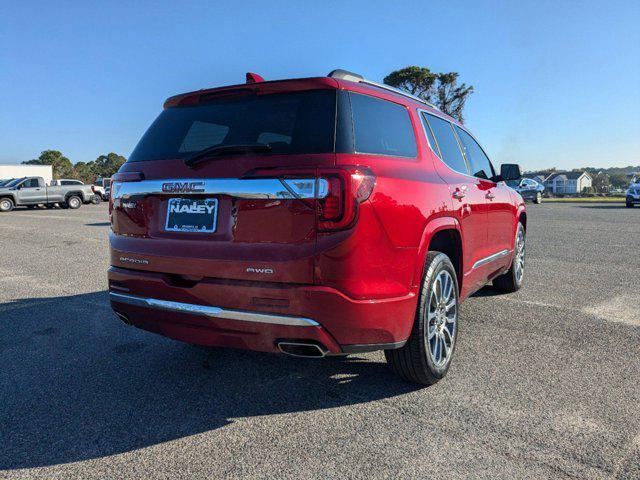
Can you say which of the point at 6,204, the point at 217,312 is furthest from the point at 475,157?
the point at 6,204

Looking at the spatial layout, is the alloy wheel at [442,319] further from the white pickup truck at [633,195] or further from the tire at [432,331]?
the white pickup truck at [633,195]

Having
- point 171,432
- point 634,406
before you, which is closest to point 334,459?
point 171,432

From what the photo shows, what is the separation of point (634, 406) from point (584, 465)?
848mm

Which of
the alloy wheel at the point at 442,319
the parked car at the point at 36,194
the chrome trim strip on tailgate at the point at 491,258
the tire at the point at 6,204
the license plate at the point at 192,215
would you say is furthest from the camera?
the parked car at the point at 36,194

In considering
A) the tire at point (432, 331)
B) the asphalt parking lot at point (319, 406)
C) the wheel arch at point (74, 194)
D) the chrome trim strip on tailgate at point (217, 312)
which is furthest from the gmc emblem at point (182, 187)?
the wheel arch at point (74, 194)

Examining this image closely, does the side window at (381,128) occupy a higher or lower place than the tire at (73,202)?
higher

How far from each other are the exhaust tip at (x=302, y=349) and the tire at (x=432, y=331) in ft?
2.17

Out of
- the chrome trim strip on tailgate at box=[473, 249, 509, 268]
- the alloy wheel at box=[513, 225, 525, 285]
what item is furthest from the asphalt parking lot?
the alloy wheel at box=[513, 225, 525, 285]

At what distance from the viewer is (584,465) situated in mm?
2227

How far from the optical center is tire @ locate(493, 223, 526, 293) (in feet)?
18.5

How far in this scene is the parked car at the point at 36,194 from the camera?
85.9 ft

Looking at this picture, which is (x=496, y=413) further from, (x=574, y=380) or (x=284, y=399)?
(x=284, y=399)

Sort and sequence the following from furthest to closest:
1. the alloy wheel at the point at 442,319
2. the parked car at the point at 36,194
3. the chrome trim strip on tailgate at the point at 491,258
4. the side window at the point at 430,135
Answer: the parked car at the point at 36,194, the chrome trim strip on tailgate at the point at 491,258, the side window at the point at 430,135, the alloy wheel at the point at 442,319

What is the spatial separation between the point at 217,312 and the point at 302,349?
50 cm
